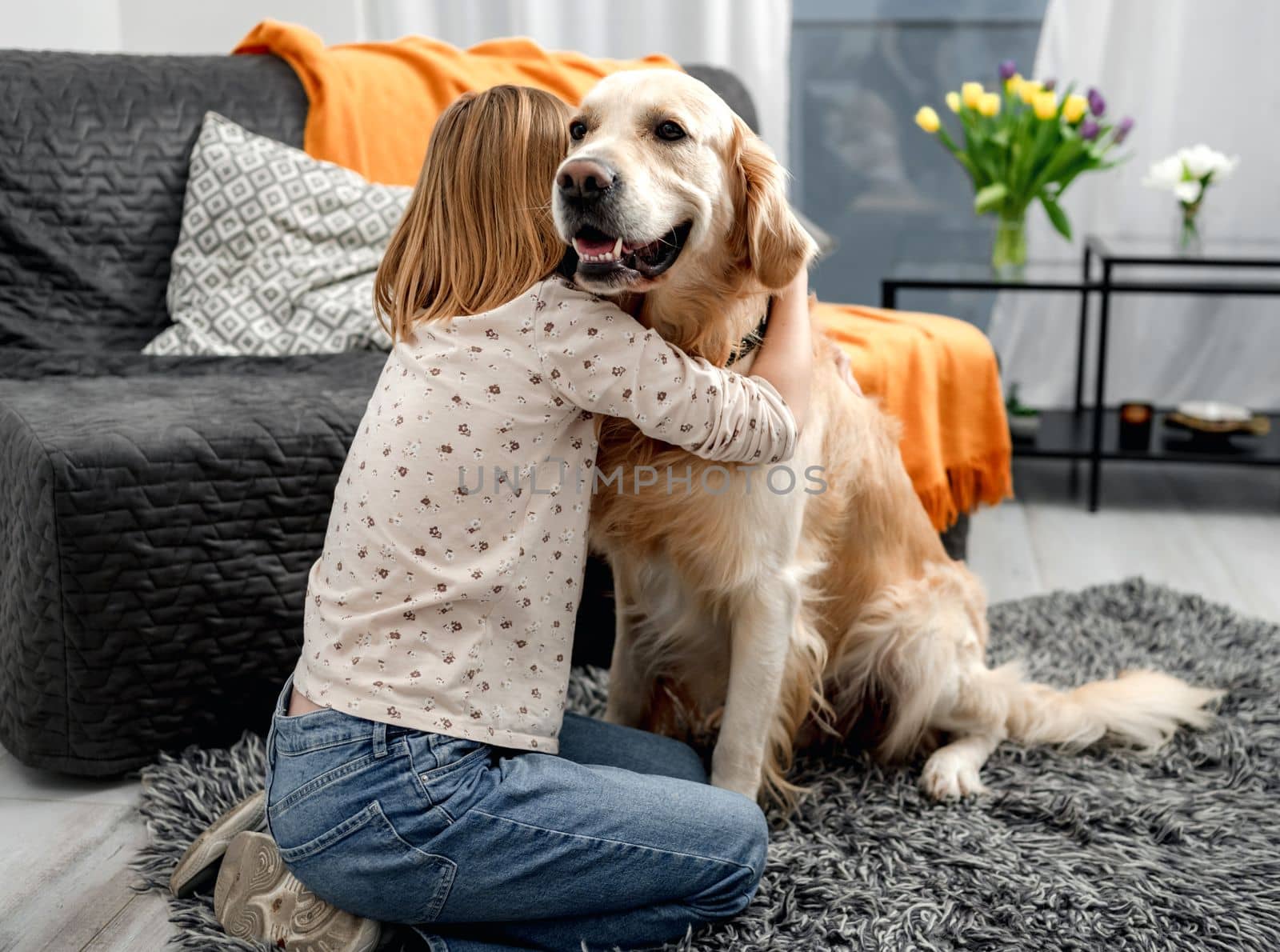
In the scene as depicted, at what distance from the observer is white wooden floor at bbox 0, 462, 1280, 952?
1557mm

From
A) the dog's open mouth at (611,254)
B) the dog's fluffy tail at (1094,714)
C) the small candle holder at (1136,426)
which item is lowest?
the dog's fluffy tail at (1094,714)

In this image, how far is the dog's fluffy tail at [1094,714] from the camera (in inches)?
76.8

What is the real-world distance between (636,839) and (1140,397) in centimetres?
314

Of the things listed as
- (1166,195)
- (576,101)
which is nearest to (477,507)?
(576,101)

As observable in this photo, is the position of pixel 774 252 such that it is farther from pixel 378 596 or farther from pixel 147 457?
pixel 147 457

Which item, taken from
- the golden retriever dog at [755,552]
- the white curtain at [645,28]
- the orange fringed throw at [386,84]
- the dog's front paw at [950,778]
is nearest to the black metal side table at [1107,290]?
the white curtain at [645,28]

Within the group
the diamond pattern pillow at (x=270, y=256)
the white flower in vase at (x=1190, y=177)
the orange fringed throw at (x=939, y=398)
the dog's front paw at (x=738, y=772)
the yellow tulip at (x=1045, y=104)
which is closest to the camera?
the dog's front paw at (x=738, y=772)

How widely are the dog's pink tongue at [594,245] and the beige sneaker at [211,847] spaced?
2.64 feet

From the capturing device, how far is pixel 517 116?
55.8 inches

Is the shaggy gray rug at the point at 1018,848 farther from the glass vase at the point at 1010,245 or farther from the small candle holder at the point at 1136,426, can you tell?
the glass vase at the point at 1010,245

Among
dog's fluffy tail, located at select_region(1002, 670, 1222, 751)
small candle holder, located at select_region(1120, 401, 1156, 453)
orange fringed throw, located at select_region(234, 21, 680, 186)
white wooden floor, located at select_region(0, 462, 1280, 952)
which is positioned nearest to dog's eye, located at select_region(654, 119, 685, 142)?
dog's fluffy tail, located at select_region(1002, 670, 1222, 751)

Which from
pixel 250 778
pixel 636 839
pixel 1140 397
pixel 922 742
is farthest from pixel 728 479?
pixel 1140 397

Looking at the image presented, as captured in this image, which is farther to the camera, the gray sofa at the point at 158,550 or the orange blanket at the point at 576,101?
the orange blanket at the point at 576,101

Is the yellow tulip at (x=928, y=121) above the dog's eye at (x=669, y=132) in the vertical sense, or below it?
above
